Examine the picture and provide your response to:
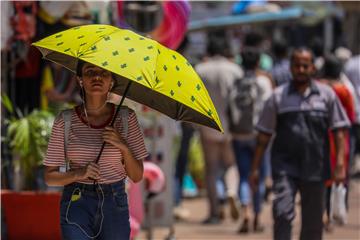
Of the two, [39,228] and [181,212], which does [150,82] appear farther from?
[181,212]

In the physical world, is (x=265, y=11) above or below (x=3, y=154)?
above

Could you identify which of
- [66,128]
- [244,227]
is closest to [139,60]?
[66,128]

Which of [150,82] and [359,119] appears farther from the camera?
[359,119]

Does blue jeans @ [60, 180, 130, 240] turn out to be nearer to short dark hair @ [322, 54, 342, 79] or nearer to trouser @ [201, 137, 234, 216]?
short dark hair @ [322, 54, 342, 79]

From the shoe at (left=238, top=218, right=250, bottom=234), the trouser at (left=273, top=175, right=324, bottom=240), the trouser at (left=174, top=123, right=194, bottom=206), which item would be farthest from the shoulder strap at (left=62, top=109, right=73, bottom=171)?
the trouser at (left=174, top=123, right=194, bottom=206)

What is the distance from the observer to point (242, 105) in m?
11.3

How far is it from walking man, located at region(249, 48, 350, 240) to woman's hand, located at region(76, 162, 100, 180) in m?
2.50

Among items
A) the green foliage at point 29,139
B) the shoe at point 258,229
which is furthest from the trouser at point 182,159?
the green foliage at point 29,139

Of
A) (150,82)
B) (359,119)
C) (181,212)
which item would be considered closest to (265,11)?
(359,119)

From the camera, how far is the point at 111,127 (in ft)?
18.0

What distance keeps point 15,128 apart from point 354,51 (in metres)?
14.9

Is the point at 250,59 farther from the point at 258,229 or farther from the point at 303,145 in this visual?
the point at 303,145

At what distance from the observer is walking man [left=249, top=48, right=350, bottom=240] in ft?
25.1

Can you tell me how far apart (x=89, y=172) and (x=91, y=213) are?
0.80 feet
